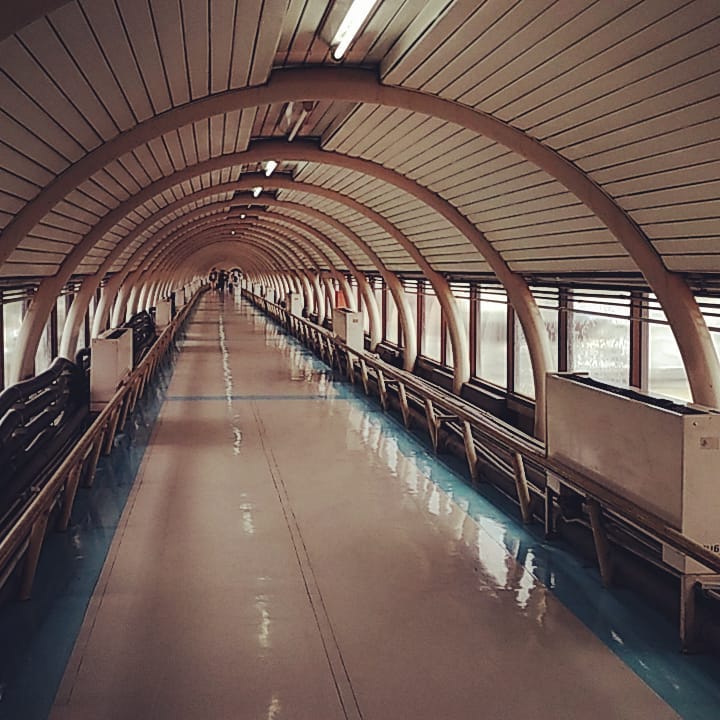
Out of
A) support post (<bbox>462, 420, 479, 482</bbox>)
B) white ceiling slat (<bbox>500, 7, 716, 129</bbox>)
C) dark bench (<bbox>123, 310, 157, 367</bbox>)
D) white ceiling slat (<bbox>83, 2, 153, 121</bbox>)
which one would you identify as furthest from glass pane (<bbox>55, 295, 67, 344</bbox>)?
white ceiling slat (<bbox>500, 7, 716, 129</bbox>)

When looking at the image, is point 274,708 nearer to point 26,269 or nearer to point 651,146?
point 651,146

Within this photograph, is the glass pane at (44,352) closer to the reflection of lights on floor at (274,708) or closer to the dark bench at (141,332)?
the dark bench at (141,332)

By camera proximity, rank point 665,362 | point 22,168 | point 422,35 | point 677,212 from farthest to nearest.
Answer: point 665,362 < point 22,168 < point 677,212 < point 422,35

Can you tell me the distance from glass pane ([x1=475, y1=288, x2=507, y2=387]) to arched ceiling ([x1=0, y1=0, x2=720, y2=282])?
7.41 ft

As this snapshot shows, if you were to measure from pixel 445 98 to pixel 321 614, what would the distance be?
4.51 m

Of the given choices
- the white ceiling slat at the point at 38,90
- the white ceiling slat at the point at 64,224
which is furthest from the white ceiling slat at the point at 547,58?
the white ceiling slat at the point at 64,224

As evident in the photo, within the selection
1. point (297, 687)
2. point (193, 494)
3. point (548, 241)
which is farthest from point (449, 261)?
point (297, 687)

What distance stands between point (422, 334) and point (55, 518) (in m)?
11.7

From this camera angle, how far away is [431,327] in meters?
16.7

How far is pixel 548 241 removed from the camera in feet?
29.0

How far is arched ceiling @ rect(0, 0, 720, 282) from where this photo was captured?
4730 mm

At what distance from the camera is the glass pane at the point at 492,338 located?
492 inches

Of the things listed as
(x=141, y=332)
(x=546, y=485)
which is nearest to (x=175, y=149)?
(x=546, y=485)

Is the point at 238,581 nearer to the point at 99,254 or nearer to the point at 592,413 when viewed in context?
the point at 592,413
